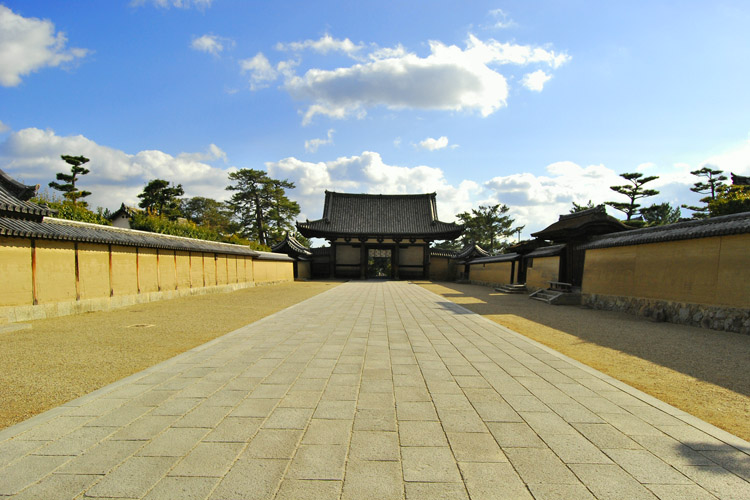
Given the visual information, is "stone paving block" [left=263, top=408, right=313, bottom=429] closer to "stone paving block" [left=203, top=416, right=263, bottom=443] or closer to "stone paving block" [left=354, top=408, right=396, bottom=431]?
"stone paving block" [left=203, top=416, right=263, bottom=443]

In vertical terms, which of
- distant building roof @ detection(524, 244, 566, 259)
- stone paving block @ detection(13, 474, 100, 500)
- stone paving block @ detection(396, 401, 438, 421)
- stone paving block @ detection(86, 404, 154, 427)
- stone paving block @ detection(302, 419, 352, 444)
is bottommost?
stone paving block @ detection(396, 401, 438, 421)

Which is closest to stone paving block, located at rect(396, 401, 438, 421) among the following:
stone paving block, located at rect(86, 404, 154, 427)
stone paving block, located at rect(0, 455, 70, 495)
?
stone paving block, located at rect(86, 404, 154, 427)

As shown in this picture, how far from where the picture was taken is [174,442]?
2605 mm

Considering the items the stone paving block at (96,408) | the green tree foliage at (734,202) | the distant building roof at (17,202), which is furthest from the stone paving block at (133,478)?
the green tree foliage at (734,202)

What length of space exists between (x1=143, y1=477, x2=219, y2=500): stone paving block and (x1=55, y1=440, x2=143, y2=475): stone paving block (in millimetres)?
492

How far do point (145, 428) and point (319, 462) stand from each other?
1587 mm

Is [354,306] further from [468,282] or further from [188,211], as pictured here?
[188,211]

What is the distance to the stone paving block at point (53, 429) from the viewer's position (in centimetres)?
268

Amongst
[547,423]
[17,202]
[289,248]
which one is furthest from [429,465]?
[289,248]

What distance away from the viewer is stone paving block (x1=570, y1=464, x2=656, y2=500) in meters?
2.05

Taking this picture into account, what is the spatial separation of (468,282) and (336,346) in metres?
23.8

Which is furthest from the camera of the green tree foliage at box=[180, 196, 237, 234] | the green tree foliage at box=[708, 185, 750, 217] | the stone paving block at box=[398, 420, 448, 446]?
the green tree foliage at box=[180, 196, 237, 234]

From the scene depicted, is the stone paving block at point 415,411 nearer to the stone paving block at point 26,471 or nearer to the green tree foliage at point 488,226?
the stone paving block at point 26,471

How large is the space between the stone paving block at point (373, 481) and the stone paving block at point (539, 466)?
2.71 feet
